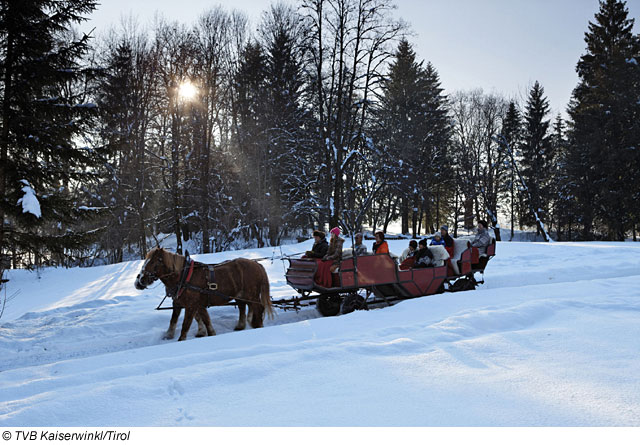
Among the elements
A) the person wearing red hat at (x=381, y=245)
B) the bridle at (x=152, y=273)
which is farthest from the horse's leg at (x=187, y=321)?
the person wearing red hat at (x=381, y=245)

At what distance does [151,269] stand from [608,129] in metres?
29.6

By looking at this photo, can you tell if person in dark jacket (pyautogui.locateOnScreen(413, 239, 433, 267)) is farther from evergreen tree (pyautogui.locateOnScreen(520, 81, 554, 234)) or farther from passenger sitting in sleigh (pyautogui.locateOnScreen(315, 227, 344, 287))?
evergreen tree (pyautogui.locateOnScreen(520, 81, 554, 234))

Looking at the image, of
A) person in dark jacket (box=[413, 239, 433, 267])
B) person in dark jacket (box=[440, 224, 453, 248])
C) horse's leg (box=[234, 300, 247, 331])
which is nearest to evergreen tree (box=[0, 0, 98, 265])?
horse's leg (box=[234, 300, 247, 331])

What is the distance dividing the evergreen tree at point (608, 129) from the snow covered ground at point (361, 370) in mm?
22562

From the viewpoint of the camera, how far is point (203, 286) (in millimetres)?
6645

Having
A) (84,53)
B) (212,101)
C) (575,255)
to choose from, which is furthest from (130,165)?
(575,255)

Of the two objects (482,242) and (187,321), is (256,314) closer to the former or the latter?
(187,321)

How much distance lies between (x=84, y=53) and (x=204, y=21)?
14576 millimetres

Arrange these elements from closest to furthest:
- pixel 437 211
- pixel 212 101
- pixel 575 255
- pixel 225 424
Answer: pixel 225 424
pixel 575 255
pixel 212 101
pixel 437 211

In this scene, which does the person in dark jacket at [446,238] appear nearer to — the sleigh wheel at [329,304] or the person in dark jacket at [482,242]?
the person in dark jacket at [482,242]

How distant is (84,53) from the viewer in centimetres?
813

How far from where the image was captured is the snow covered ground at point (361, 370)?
289 cm

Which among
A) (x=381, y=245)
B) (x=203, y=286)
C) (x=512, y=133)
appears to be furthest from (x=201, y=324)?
(x=512, y=133)

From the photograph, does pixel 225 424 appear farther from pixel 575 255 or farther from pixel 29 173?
pixel 575 255
